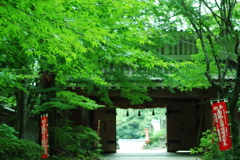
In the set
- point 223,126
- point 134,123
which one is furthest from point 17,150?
point 134,123

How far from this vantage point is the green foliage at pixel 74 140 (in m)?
10.1

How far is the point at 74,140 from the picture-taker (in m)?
11.4

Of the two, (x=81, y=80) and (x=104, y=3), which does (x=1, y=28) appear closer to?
(x=104, y=3)

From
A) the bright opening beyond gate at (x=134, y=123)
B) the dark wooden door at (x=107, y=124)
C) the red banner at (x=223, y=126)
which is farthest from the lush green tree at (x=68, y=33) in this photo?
the bright opening beyond gate at (x=134, y=123)

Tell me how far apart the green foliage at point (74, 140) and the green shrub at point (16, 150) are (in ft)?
6.67

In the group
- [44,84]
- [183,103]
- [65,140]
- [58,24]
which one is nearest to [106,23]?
[58,24]

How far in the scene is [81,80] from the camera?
956cm

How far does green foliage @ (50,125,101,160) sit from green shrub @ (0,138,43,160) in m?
2.03

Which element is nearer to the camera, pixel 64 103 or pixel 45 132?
pixel 45 132

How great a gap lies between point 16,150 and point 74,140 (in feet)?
13.5

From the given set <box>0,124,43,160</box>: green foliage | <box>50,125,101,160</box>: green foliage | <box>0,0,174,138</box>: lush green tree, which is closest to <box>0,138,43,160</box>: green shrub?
<box>0,124,43,160</box>: green foliage

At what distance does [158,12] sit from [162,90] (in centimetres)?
579

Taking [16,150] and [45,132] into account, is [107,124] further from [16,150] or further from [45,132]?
[16,150]

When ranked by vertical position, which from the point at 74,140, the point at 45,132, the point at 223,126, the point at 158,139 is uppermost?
the point at 223,126
